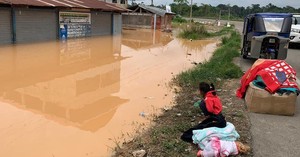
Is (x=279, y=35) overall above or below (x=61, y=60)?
above

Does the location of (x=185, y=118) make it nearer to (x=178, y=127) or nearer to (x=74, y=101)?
(x=178, y=127)

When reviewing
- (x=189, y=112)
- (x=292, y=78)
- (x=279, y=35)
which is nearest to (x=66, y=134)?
(x=189, y=112)

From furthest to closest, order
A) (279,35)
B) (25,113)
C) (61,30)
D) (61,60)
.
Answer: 1. (61,30)
2. (61,60)
3. (279,35)
4. (25,113)

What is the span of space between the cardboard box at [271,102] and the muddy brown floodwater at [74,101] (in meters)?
2.44

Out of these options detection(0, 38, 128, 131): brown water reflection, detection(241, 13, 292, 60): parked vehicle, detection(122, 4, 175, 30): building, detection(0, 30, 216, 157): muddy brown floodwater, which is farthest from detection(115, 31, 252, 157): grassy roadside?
detection(122, 4, 175, 30): building

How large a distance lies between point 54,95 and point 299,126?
6211 mm

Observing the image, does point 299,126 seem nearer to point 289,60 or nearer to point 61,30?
point 289,60

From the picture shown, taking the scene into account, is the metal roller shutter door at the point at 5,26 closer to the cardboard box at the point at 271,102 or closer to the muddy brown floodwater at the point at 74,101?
the muddy brown floodwater at the point at 74,101

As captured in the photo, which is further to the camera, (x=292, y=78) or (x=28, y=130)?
(x=292, y=78)

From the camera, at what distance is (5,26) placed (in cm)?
1877

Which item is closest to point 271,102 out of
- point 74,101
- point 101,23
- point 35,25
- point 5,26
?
point 74,101

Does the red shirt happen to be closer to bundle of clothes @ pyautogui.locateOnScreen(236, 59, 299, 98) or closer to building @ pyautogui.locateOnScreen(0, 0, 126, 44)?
bundle of clothes @ pyautogui.locateOnScreen(236, 59, 299, 98)

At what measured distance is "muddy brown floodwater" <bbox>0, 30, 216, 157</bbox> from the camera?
5.77 meters

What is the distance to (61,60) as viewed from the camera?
1441 centimetres
